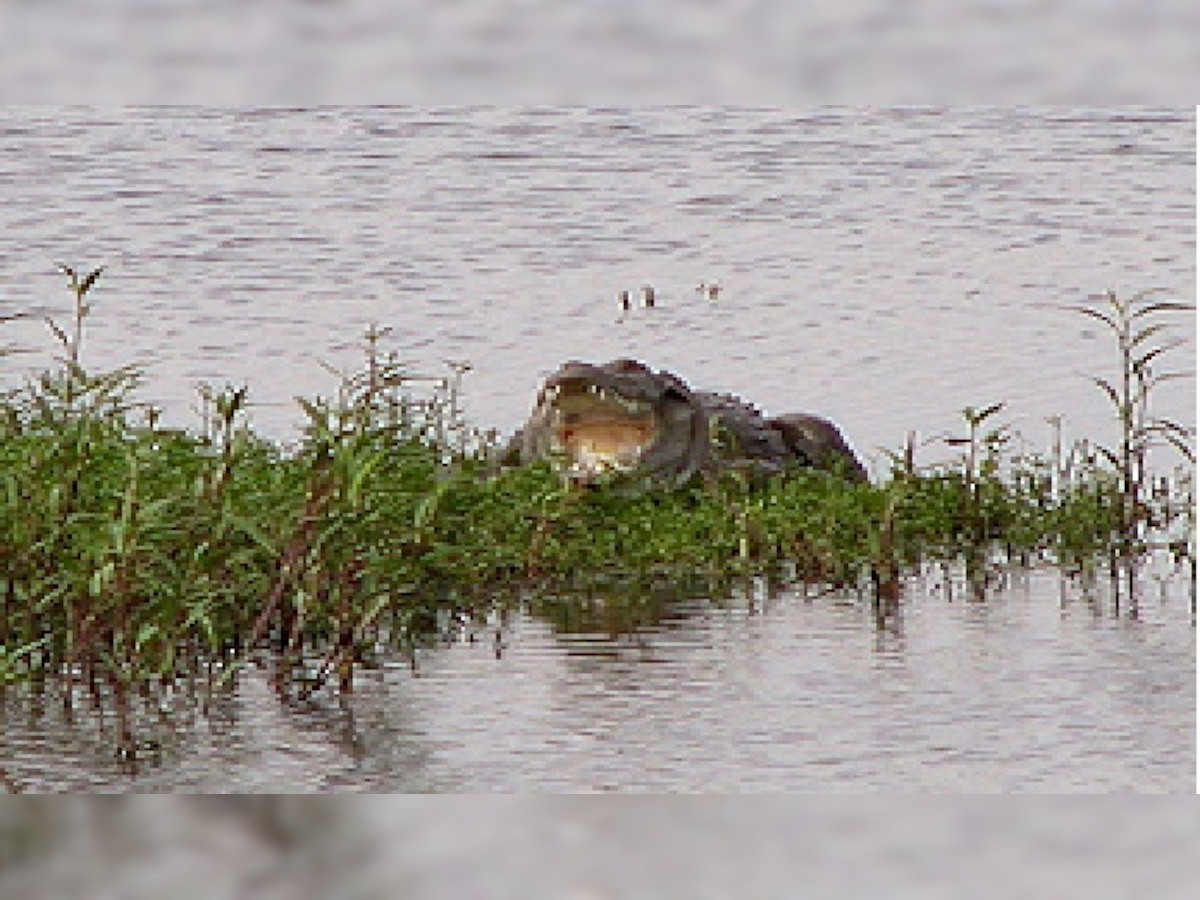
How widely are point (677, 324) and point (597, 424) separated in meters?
4.32

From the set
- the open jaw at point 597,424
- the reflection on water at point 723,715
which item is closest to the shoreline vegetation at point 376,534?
the reflection on water at point 723,715

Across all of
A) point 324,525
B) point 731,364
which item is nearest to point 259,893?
point 324,525

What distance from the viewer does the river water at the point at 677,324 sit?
15.7 ft

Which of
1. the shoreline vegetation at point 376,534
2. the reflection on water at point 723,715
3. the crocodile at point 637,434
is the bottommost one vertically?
the reflection on water at point 723,715

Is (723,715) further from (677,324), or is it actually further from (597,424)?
(677,324)

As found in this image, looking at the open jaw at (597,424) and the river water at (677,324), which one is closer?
the river water at (677,324)

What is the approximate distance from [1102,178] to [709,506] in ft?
29.2

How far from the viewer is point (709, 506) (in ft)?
27.9

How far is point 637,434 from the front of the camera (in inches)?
367

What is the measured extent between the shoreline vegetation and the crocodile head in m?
0.17

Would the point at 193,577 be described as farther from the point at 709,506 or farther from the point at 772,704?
the point at 709,506

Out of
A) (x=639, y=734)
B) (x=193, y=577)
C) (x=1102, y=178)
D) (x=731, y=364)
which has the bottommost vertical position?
(x=639, y=734)

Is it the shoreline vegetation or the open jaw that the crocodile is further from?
the shoreline vegetation

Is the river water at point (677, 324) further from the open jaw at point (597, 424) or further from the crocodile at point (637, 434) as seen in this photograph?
the open jaw at point (597, 424)
